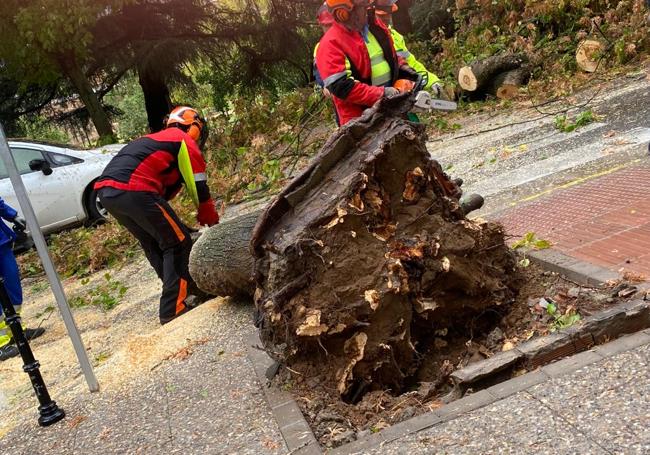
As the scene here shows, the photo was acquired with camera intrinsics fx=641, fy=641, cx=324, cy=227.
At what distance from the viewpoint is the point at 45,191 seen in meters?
9.64

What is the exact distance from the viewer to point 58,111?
17719 millimetres

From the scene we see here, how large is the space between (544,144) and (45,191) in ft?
23.3

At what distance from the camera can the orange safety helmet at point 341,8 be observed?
4.06 metres

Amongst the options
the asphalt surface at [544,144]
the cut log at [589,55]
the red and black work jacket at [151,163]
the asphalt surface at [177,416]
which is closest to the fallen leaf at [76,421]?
the asphalt surface at [177,416]

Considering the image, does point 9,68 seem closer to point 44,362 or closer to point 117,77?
point 117,77

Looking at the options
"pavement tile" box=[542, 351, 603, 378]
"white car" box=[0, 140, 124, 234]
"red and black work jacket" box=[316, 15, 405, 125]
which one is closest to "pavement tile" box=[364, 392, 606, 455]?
"pavement tile" box=[542, 351, 603, 378]

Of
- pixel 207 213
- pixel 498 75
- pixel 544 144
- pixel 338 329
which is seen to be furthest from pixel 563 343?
pixel 498 75

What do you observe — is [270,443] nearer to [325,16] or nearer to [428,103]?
[428,103]

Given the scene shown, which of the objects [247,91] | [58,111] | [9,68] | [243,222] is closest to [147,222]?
[243,222]

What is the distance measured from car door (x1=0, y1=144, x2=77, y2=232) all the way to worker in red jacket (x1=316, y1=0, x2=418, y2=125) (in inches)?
259

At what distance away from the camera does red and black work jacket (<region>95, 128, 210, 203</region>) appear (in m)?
5.20

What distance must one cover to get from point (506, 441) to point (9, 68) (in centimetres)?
1325

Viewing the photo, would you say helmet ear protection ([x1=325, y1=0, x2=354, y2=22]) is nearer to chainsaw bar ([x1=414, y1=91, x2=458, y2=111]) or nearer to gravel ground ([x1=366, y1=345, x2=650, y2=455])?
chainsaw bar ([x1=414, y1=91, x2=458, y2=111])

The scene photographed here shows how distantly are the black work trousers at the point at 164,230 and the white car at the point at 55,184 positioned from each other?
452 cm
